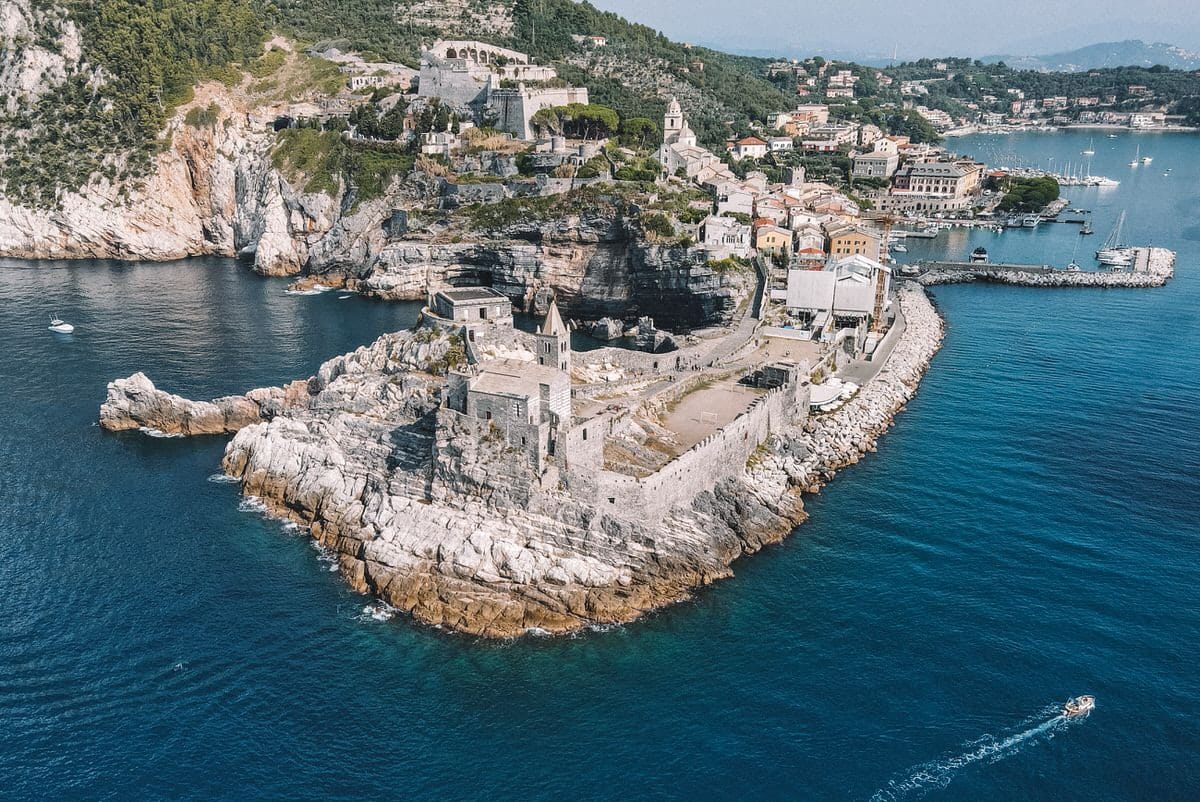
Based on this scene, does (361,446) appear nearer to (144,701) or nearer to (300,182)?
(144,701)

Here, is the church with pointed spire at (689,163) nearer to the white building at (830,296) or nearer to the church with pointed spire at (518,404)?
the white building at (830,296)

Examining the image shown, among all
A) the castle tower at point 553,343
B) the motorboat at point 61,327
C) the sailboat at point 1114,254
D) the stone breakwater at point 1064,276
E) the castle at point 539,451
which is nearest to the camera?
the castle at point 539,451

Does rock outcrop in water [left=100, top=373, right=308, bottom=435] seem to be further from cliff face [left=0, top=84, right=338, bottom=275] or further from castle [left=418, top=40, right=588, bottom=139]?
castle [left=418, top=40, right=588, bottom=139]

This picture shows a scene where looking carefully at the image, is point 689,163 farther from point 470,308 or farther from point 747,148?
point 470,308

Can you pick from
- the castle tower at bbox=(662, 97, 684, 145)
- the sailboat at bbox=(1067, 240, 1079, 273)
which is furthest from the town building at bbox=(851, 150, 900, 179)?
the castle tower at bbox=(662, 97, 684, 145)

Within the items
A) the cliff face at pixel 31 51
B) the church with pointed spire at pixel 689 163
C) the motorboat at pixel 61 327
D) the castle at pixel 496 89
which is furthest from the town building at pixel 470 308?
the cliff face at pixel 31 51

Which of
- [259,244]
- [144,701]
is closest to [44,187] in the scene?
[259,244]
